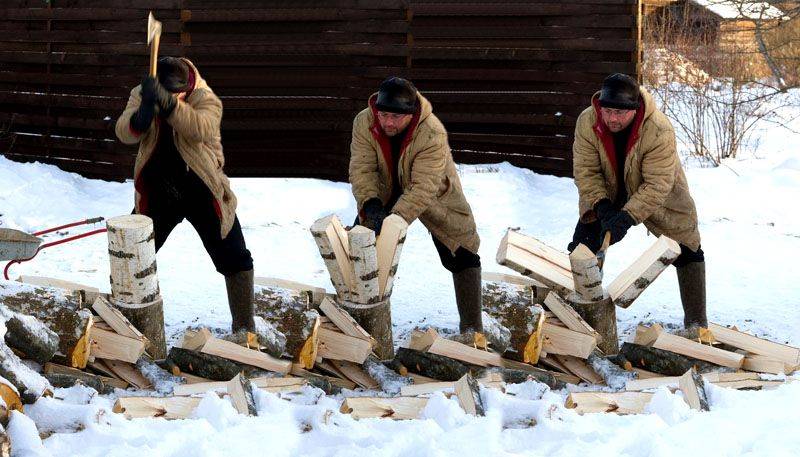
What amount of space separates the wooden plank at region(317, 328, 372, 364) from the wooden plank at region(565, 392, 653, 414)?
3.46ft

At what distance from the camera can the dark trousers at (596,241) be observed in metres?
6.40

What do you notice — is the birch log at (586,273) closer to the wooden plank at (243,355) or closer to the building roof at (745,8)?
the wooden plank at (243,355)

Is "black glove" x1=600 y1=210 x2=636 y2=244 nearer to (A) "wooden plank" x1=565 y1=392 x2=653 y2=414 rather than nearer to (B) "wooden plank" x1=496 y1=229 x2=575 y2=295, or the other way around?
(B) "wooden plank" x1=496 y1=229 x2=575 y2=295

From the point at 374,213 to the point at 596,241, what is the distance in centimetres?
144

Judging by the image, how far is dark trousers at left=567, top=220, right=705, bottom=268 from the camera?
252 inches

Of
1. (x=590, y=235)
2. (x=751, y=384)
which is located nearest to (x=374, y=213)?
(x=590, y=235)

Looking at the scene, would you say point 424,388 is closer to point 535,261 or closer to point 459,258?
point 459,258

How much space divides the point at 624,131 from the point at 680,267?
952mm

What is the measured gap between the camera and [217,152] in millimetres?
5695

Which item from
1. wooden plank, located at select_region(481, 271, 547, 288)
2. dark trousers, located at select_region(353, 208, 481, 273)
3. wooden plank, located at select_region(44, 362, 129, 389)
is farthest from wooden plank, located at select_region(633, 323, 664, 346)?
wooden plank, located at select_region(44, 362, 129, 389)

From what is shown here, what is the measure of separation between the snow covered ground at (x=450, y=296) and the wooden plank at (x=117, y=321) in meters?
0.38

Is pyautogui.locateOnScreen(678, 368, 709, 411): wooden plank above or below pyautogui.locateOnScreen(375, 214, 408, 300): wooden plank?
below

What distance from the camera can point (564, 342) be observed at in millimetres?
5781

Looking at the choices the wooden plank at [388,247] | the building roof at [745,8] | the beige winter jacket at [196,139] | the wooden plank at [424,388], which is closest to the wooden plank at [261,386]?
the wooden plank at [424,388]
